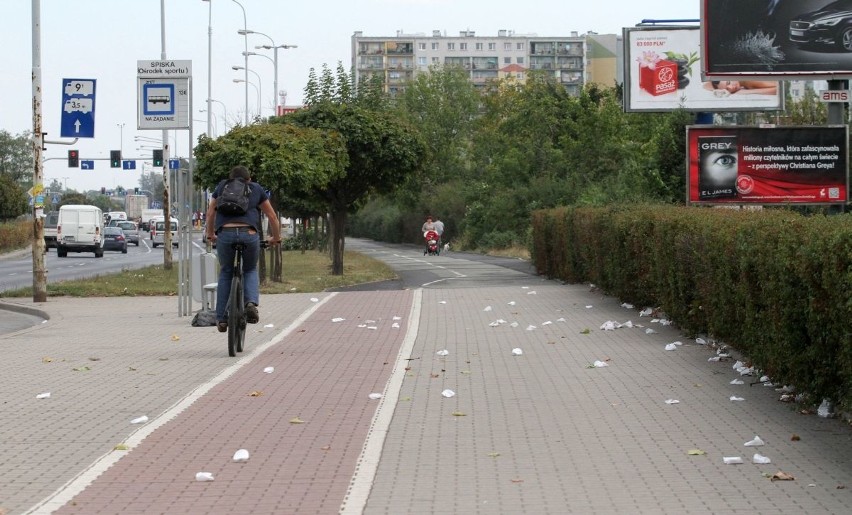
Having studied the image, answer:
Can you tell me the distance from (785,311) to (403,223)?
75237 millimetres

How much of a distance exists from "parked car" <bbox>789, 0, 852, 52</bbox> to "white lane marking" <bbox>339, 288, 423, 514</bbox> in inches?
441

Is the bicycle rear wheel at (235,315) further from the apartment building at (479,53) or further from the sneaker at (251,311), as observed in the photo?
the apartment building at (479,53)

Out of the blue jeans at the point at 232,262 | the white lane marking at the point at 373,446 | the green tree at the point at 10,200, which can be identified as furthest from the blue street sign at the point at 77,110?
the green tree at the point at 10,200

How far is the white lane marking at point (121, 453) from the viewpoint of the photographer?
248 inches

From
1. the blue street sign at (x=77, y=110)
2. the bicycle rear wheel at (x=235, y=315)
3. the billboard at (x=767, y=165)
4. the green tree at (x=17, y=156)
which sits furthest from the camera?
the green tree at (x=17, y=156)

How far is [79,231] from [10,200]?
24.1m

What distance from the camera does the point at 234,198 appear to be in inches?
495

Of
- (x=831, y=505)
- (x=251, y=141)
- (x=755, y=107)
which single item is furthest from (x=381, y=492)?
(x=755, y=107)

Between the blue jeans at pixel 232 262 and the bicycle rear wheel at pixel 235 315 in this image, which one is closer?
the bicycle rear wheel at pixel 235 315

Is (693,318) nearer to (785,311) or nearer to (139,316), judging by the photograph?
(785,311)

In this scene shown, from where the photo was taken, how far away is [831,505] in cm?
613

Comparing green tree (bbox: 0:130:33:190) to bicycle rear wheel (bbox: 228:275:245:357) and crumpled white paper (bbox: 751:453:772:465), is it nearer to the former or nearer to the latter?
bicycle rear wheel (bbox: 228:275:245:357)

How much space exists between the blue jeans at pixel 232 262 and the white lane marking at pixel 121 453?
58 cm

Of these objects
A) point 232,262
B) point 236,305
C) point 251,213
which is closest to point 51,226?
point 251,213
